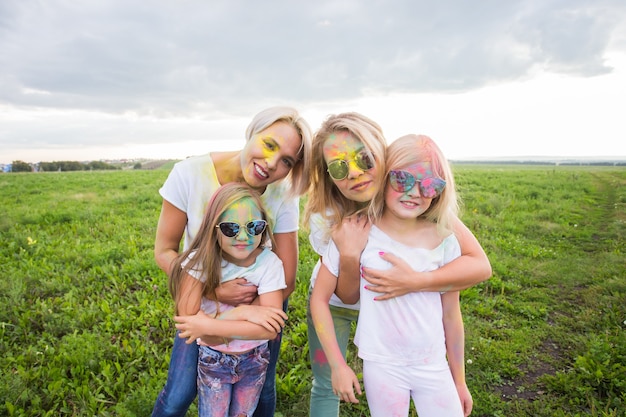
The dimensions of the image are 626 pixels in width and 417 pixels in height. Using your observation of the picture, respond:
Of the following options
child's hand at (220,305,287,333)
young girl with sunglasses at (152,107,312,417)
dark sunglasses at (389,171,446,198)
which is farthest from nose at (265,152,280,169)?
child's hand at (220,305,287,333)

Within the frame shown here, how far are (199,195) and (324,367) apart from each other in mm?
1481

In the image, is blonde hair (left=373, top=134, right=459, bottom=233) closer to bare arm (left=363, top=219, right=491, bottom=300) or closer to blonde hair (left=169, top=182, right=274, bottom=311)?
bare arm (left=363, top=219, right=491, bottom=300)

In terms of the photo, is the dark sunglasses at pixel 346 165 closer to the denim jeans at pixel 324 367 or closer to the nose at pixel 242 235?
the nose at pixel 242 235

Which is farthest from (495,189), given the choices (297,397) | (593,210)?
(297,397)

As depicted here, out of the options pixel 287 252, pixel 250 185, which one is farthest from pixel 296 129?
pixel 287 252

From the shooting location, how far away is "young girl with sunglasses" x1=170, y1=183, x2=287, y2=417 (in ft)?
7.53

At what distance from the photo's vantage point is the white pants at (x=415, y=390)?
208 centimetres

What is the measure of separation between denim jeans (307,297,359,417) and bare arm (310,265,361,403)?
0.30 m

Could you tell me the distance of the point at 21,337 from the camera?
14.0 ft

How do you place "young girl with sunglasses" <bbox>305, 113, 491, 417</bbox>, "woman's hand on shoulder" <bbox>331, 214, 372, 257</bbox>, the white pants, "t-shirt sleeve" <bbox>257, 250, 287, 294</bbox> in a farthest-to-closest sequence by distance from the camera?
"t-shirt sleeve" <bbox>257, 250, 287, 294</bbox>, "woman's hand on shoulder" <bbox>331, 214, 372, 257</bbox>, "young girl with sunglasses" <bbox>305, 113, 491, 417</bbox>, the white pants

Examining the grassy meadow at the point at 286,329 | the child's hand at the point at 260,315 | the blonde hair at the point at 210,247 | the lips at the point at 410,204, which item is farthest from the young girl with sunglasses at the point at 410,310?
the grassy meadow at the point at 286,329

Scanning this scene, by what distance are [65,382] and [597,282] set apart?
7.26 m

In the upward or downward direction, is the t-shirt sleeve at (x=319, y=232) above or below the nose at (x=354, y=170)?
below

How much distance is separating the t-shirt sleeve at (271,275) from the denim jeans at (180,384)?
2.06 feet
